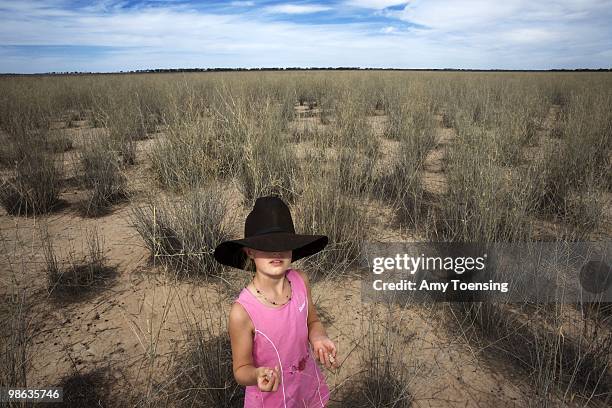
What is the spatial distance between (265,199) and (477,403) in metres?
1.35

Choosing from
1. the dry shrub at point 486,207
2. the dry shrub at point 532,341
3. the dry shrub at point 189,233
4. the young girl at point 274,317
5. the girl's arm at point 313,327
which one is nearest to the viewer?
the young girl at point 274,317

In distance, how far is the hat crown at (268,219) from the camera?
0.97 metres

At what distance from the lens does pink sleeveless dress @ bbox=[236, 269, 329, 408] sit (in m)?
1.01

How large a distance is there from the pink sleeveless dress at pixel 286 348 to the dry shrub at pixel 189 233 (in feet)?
4.09

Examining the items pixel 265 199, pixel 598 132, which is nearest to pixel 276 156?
pixel 265 199

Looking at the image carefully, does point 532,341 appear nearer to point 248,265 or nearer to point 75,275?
point 248,265

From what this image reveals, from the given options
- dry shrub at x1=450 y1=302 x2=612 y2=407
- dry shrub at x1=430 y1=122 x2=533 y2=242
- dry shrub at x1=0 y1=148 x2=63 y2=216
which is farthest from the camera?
dry shrub at x1=0 y1=148 x2=63 y2=216

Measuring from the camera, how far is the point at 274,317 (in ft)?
3.37

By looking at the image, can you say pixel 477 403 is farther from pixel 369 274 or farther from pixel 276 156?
pixel 276 156

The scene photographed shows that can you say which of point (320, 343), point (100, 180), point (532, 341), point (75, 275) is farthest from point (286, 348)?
point (100, 180)

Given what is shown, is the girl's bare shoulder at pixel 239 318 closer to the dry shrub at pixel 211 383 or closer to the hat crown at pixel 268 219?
the hat crown at pixel 268 219

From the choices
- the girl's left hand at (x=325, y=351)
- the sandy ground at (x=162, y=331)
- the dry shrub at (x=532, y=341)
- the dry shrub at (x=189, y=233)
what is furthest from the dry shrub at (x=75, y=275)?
the dry shrub at (x=532, y=341)

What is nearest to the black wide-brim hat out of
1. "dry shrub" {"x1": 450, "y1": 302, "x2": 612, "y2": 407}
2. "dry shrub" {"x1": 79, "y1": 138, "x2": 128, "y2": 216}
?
"dry shrub" {"x1": 450, "y1": 302, "x2": 612, "y2": 407}

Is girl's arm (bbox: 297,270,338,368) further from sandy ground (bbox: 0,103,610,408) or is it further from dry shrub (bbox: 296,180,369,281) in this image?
dry shrub (bbox: 296,180,369,281)
